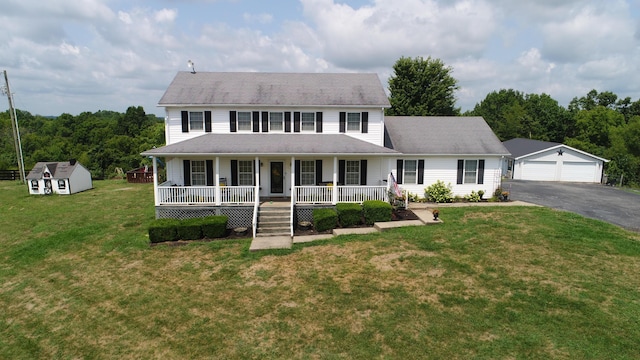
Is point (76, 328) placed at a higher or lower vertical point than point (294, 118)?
lower

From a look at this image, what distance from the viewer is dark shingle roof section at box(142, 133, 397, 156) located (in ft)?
52.0

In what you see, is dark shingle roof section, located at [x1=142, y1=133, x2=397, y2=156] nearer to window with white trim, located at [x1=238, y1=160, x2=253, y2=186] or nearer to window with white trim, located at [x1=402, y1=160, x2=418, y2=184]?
window with white trim, located at [x1=238, y1=160, x2=253, y2=186]

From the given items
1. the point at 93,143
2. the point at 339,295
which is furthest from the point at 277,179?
the point at 93,143

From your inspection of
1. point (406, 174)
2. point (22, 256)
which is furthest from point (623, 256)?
point (22, 256)

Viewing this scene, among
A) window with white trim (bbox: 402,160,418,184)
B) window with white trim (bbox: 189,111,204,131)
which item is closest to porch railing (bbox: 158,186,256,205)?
window with white trim (bbox: 189,111,204,131)

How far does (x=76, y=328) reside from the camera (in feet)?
27.9

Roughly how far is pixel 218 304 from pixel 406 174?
45.7 feet

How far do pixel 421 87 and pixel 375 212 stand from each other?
27738 mm

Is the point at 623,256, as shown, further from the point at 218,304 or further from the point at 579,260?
the point at 218,304

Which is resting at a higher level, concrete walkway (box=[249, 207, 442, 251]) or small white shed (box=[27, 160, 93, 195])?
small white shed (box=[27, 160, 93, 195])

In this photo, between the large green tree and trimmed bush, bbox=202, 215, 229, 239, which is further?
the large green tree

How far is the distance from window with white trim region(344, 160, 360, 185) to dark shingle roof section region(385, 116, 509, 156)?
2864 mm

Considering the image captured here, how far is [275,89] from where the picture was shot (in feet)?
63.5

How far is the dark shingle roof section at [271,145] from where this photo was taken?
624 inches
